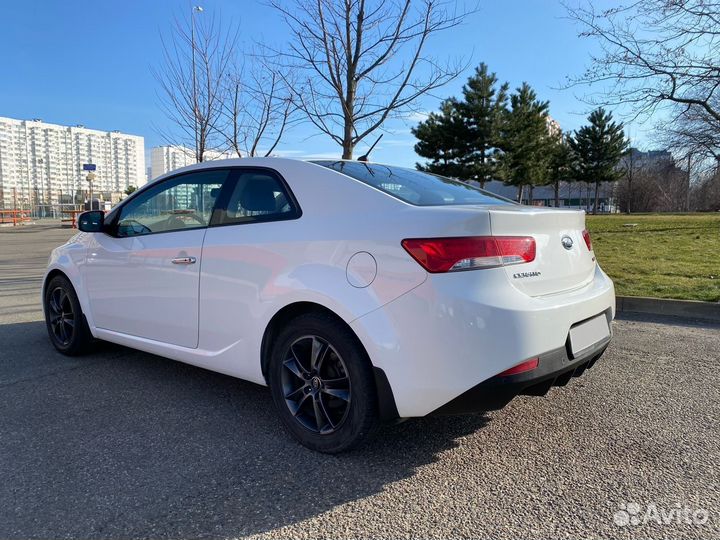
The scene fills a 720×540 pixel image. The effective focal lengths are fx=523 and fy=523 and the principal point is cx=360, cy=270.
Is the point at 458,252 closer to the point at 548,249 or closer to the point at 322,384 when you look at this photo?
the point at 548,249

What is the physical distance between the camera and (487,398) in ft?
7.79

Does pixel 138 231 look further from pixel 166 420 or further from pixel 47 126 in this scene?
pixel 47 126

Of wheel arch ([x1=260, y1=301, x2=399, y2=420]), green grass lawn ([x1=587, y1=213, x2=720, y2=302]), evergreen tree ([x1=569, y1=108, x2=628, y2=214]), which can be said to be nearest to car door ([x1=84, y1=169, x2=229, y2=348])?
wheel arch ([x1=260, y1=301, x2=399, y2=420])

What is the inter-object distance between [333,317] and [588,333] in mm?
1354

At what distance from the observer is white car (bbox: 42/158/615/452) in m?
2.36

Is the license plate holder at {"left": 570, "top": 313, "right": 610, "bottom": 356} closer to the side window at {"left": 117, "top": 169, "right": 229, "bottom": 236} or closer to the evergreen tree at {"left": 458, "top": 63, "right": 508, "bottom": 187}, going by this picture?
the side window at {"left": 117, "top": 169, "right": 229, "bottom": 236}

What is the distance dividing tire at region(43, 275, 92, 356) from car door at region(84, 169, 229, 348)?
12.7 inches

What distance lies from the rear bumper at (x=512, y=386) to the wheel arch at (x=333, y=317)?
0.22 m

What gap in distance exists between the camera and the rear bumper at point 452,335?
7.59 feet

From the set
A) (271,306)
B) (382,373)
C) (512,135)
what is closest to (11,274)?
(271,306)

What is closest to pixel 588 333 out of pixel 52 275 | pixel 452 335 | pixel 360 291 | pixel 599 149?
pixel 452 335

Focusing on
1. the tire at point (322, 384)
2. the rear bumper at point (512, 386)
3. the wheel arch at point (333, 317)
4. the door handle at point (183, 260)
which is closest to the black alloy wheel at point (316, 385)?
the tire at point (322, 384)

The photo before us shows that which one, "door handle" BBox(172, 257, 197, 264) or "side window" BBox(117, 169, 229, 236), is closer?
"door handle" BBox(172, 257, 197, 264)

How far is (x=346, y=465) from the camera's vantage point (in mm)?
2641
